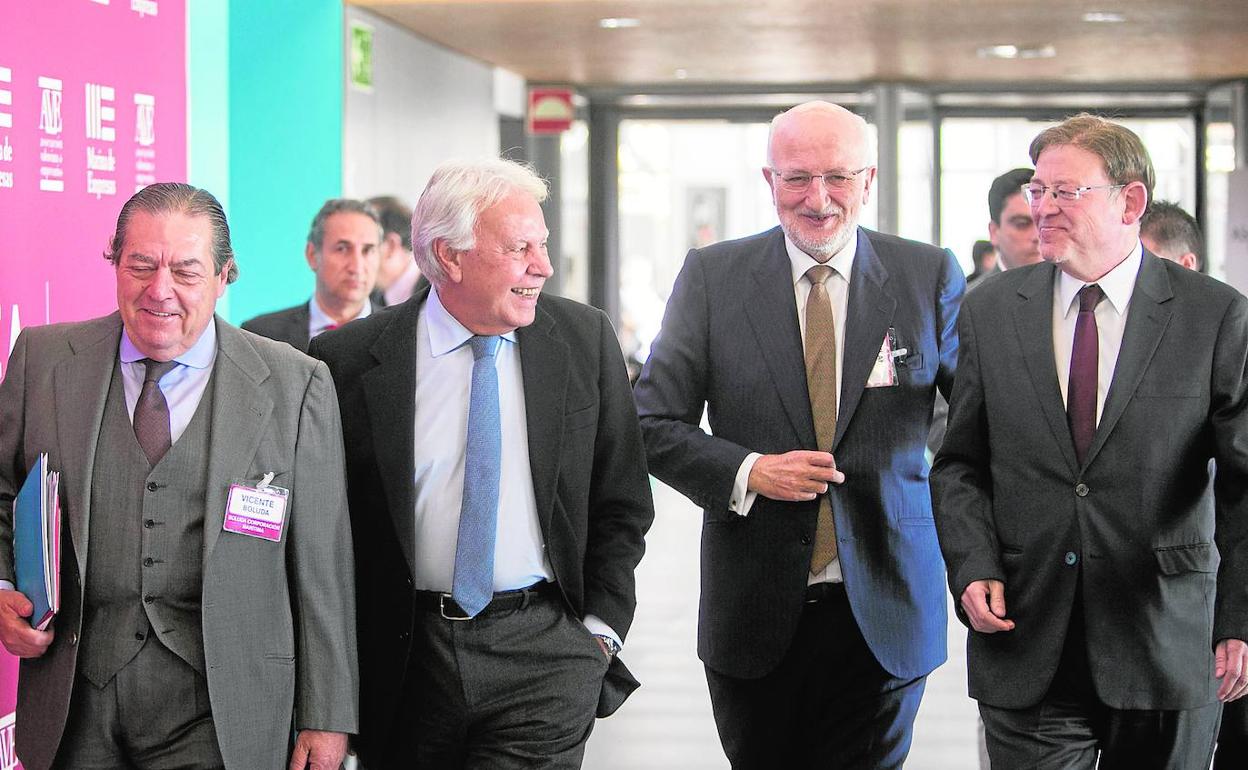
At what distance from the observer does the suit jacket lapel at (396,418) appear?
2930mm

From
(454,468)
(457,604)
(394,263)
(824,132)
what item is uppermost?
(824,132)

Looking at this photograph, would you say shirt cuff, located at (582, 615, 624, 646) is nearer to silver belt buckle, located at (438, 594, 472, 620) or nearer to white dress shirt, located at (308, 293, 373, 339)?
silver belt buckle, located at (438, 594, 472, 620)

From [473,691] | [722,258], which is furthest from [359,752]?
[722,258]

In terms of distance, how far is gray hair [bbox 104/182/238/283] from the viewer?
9.00ft

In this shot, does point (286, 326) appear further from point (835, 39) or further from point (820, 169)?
point (835, 39)

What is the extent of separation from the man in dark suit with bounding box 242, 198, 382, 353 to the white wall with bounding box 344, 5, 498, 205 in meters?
2.60

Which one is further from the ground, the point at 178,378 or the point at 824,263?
the point at 824,263

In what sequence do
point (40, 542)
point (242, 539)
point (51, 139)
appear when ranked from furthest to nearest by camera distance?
point (51, 139)
point (242, 539)
point (40, 542)

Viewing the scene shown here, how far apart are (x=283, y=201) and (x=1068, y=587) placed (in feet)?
19.0

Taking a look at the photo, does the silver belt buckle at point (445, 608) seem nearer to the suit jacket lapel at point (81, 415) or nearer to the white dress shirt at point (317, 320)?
the suit jacket lapel at point (81, 415)

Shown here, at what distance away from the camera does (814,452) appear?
10.9 ft

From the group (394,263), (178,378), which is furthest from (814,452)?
(394,263)

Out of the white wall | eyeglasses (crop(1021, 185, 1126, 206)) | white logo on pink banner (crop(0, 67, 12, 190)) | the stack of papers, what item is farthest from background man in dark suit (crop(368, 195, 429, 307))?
the stack of papers

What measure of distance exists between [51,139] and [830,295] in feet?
7.07
